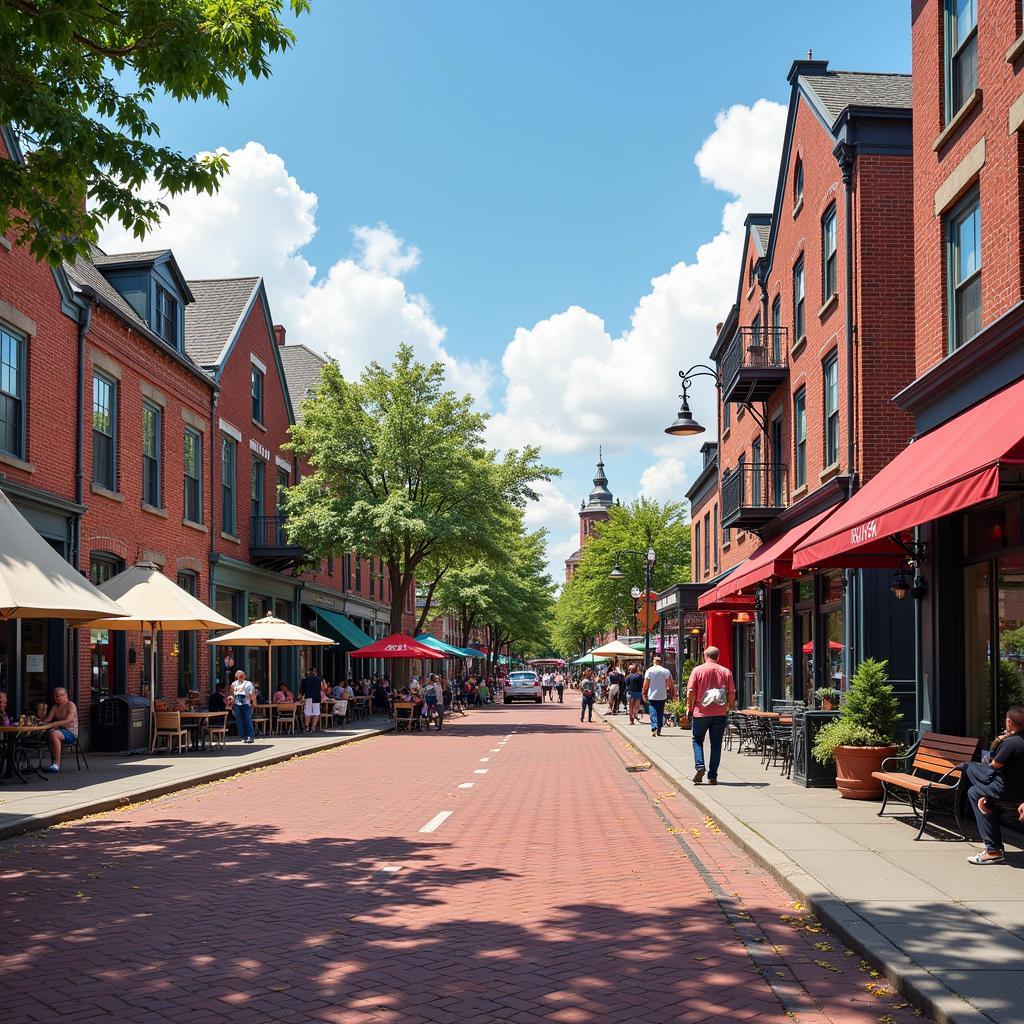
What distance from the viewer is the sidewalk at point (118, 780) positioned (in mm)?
12648

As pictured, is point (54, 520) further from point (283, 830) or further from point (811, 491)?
point (811, 491)

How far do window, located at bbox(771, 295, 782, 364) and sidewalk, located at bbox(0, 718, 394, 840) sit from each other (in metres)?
13.4

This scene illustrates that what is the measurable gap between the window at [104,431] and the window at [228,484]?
296 inches

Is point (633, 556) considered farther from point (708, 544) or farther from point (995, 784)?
point (995, 784)

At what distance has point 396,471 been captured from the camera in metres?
35.4

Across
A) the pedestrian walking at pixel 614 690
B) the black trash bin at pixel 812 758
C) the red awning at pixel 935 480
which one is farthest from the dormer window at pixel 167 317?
the pedestrian walking at pixel 614 690

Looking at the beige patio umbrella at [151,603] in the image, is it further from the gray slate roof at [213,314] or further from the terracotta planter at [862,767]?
the terracotta planter at [862,767]

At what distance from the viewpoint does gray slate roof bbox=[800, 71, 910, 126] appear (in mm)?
21281

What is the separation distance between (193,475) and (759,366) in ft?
47.4

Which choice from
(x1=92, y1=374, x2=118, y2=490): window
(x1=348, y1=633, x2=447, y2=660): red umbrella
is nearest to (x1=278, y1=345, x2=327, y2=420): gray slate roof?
(x1=348, y1=633, x2=447, y2=660): red umbrella

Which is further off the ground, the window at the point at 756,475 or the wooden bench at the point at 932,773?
the window at the point at 756,475

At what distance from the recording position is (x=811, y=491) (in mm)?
22219

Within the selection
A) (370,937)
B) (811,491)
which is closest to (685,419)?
(811,491)

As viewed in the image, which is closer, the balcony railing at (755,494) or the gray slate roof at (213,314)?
the balcony railing at (755,494)
